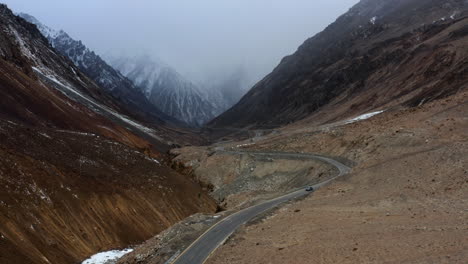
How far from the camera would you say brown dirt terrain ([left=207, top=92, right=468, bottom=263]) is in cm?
1647

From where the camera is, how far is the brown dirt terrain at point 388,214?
16.5 m

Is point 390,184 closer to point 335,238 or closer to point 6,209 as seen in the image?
point 335,238

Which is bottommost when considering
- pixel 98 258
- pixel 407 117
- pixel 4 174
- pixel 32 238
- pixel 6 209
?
pixel 407 117

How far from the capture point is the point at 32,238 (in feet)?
85.8

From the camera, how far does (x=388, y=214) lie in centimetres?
2219

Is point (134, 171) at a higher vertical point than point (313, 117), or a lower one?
higher

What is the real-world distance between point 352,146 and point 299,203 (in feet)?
73.7

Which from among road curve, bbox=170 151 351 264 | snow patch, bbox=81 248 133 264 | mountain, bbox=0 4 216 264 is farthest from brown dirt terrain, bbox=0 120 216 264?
road curve, bbox=170 151 351 264

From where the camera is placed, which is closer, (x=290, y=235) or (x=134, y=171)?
(x=290, y=235)

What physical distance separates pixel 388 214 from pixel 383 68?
355 feet

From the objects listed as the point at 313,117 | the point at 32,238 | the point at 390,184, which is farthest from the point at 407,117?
the point at 313,117

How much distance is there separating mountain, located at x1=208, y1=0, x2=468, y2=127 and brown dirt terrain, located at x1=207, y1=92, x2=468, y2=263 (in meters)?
33.3

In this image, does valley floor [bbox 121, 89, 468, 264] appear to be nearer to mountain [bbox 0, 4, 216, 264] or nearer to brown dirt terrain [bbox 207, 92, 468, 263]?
brown dirt terrain [bbox 207, 92, 468, 263]

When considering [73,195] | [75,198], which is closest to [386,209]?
[75,198]
